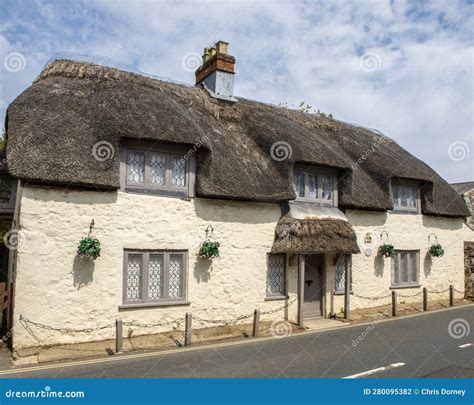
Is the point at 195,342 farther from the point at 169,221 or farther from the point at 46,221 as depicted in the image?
the point at 46,221

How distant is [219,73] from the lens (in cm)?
1582

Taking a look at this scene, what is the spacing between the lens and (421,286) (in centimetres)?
1666

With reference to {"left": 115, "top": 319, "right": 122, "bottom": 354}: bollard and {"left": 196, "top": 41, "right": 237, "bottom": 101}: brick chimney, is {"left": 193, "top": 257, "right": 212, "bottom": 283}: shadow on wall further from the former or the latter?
{"left": 196, "top": 41, "right": 237, "bottom": 101}: brick chimney

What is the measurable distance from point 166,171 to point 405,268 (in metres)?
10.5

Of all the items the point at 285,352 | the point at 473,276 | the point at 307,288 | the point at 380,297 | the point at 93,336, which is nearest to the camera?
the point at 285,352

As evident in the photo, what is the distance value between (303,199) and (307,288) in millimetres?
2847

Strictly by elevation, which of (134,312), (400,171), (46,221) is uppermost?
(400,171)

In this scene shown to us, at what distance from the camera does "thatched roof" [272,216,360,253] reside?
39.9 feet

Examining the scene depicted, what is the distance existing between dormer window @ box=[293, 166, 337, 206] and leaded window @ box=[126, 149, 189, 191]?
3945mm

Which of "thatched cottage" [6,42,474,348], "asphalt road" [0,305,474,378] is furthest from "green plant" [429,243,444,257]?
"asphalt road" [0,305,474,378]

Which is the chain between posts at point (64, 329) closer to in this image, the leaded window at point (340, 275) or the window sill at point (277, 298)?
the window sill at point (277, 298)

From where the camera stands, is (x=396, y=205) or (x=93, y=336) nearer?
(x=93, y=336)

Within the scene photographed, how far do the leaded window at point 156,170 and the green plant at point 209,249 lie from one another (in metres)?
1.59

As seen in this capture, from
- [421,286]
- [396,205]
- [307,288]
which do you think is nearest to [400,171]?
[396,205]
